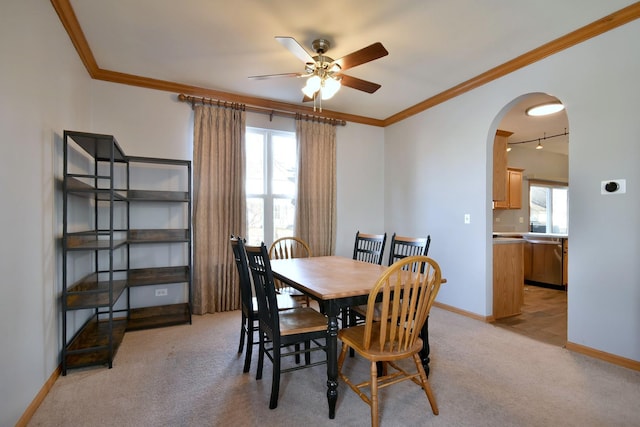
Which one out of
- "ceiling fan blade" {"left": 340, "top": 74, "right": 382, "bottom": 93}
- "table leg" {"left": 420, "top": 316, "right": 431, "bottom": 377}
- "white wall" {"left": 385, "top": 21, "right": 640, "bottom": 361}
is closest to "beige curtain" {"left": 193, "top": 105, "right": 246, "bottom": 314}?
"ceiling fan blade" {"left": 340, "top": 74, "right": 382, "bottom": 93}

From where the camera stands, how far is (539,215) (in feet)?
21.7

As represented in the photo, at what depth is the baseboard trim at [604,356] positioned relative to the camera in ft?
7.19

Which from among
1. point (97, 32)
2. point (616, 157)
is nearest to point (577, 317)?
point (616, 157)

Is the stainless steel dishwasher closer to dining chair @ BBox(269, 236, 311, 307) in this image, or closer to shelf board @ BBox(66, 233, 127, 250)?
dining chair @ BBox(269, 236, 311, 307)

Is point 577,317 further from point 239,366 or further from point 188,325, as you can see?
point 188,325

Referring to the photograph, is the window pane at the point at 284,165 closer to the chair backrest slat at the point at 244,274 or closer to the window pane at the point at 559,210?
the chair backrest slat at the point at 244,274

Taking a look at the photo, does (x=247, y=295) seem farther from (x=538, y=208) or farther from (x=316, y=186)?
(x=538, y=208)

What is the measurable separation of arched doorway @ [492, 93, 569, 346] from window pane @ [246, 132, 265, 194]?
2.89 meters

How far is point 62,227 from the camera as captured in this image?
2.22 m

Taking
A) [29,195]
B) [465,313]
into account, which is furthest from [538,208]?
[29,195]

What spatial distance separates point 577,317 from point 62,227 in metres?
4.15

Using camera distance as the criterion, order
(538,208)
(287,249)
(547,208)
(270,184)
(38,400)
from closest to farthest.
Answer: (38,400), (287,249), (270,184), (538,208), (547,208)

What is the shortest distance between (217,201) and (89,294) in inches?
60.8

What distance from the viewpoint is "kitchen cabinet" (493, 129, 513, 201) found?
3717mm
